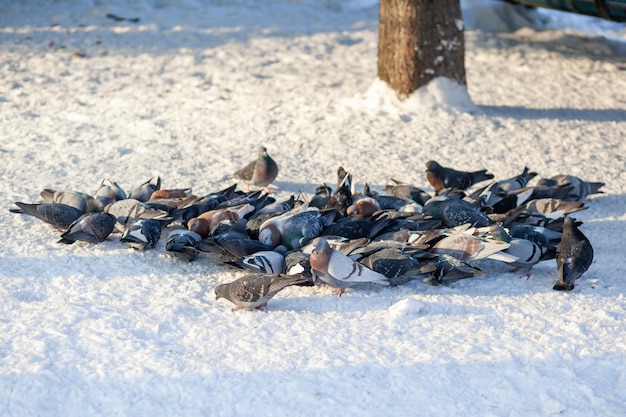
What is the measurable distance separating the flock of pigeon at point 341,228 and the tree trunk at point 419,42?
5.48 feet

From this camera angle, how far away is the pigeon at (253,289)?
122 inches

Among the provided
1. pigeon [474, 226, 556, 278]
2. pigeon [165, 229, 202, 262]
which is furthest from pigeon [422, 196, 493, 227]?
pigeon [165, 229, 202, 262]

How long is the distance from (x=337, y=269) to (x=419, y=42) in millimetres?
3077

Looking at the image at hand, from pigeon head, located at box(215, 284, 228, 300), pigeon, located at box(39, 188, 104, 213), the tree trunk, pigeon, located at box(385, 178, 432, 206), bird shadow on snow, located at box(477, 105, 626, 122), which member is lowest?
pigeon head, located at box(215, 284, 228, 300)

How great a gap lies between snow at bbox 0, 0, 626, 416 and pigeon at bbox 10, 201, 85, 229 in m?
0.09

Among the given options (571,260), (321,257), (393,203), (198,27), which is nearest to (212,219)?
(321,257)

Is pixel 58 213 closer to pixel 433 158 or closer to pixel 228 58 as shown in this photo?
pixel 433 158

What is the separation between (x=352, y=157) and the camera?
5.18m

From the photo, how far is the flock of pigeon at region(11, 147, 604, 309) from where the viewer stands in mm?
3316

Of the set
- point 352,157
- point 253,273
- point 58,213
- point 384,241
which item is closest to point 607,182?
point 352,157

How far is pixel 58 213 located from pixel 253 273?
1.11m

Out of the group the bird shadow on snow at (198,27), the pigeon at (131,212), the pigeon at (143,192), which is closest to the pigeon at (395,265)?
the pigeon at (131,212)

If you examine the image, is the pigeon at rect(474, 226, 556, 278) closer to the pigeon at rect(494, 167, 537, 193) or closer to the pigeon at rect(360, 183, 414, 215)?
the pigeon at rect(360, 183, 414, 215)

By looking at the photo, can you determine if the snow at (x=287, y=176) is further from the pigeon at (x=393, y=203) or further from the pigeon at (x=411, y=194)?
the pigeon at (x=393, y=203)
